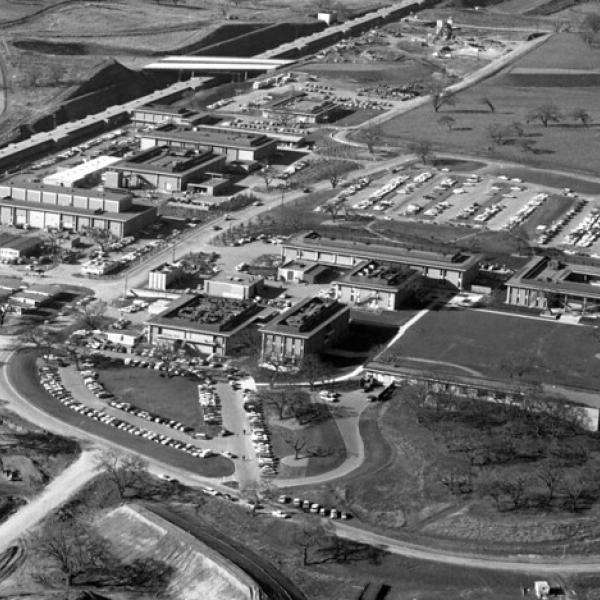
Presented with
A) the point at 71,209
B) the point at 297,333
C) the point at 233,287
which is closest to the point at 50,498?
the point at 297,333

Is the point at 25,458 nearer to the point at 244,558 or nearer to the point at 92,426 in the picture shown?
the point at 92,426

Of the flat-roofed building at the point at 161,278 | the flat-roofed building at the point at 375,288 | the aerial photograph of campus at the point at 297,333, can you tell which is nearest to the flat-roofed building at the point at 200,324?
the aerial photograph of campus at the point at 297,333

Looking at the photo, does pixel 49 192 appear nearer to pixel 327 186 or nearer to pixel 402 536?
pixel 327 186

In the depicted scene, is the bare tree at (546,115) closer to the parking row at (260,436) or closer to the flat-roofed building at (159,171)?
the flat-roofed building at (159,171)

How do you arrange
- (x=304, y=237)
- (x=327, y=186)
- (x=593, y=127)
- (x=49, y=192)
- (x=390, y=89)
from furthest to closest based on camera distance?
(x=390, y=89)
(x=593, y=127)
(x=327, y=186)
(x=49, y=192)
(x=304, y=237)

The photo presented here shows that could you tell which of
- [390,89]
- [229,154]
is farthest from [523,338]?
[390,89]

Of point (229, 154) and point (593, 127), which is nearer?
point (229, 154)

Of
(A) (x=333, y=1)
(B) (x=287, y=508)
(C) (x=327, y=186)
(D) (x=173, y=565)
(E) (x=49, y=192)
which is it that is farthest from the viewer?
(A) (x=333, y=1)
